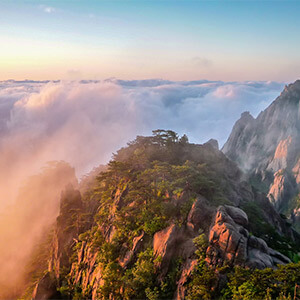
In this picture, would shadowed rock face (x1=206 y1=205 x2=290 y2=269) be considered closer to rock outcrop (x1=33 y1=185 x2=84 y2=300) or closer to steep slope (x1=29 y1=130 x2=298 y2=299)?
steep slope (x1=29 y1=130 x2=298 y2=299)

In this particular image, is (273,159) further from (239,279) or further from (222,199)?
(239,279)

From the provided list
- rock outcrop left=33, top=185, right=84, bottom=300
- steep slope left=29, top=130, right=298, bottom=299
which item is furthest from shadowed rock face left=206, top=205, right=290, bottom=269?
rock outcrop left=33, top=185, right=84, bottom=300

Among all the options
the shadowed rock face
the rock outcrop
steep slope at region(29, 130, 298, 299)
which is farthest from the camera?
the rock outcrop

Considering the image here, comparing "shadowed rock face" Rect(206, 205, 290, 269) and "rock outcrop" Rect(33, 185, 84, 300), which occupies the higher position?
"shadowed rock face" Rect(206, 205, 290, 269)

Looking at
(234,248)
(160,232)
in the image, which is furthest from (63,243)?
(234,248)

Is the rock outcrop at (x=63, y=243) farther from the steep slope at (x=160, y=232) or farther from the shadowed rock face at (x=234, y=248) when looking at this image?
the shadowed rock face at (x=234, y=248)

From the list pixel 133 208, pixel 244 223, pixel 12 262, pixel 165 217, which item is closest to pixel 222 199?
pixel 244 223
